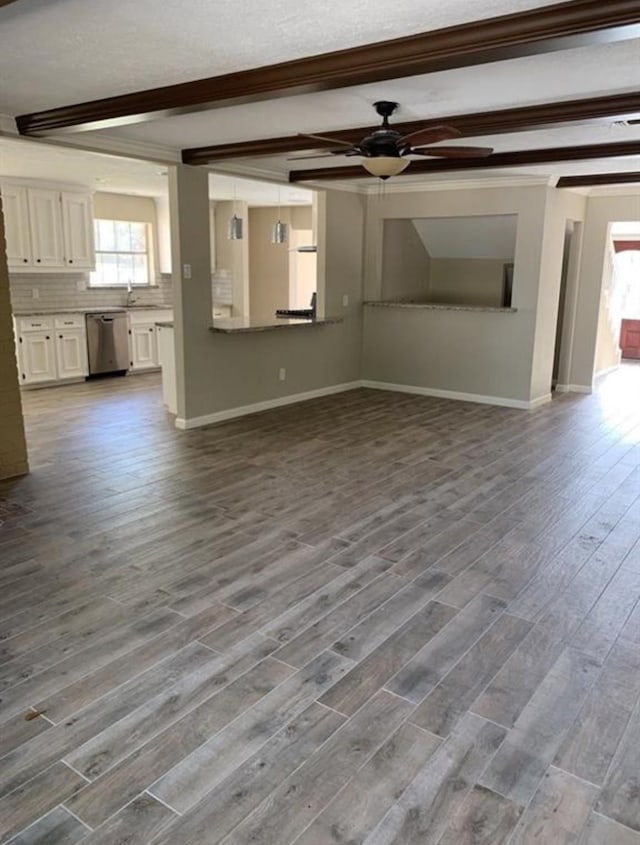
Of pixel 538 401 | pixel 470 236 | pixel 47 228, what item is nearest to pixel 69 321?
pixel 47 228

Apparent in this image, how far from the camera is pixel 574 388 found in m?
7.93

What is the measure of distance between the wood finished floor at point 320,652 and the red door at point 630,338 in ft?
22.2

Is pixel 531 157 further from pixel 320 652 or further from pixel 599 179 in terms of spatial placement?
pixel 320 652

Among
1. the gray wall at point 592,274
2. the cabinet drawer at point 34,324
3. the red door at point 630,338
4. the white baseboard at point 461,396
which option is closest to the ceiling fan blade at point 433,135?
the white baseboard at point 461,396

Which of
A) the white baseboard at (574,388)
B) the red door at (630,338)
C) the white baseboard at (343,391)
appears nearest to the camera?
the white baseboard at (343,391)

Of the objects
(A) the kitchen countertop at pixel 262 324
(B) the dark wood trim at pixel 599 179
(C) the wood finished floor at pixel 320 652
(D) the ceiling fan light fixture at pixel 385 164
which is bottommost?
(C) the wood finished floor at pixel 320 652

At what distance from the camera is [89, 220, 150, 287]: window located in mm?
8867

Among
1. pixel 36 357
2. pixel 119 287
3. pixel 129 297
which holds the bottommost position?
pixel 36 357

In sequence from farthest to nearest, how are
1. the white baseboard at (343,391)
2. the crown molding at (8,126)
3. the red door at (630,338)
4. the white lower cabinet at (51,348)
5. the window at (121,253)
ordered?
the red door at (630,338)
the window at (121,253)
the white lower cabinet at (51,348)
the white baseboard at (343,391)
the crown molding at (8,126)

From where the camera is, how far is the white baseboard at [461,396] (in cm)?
695

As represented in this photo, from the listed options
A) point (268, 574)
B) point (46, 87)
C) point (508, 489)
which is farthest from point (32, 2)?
point (508, 489)

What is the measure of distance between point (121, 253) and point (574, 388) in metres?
6.34

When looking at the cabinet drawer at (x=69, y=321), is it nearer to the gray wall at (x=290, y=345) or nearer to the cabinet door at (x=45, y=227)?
the cabinet door at (x=45, y=227)

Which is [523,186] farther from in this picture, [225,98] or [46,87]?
[46,87]
